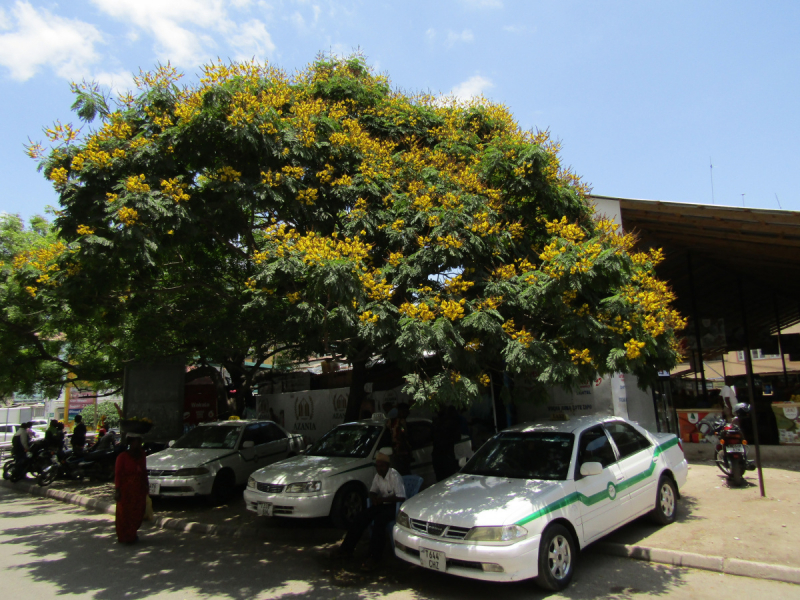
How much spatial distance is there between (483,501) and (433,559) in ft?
2.49

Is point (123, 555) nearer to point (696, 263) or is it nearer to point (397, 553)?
point (397, 553)

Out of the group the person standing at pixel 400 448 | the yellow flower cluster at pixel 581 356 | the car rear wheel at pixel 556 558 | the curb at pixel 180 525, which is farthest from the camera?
the person standing at pixel 400 448

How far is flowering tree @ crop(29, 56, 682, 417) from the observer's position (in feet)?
21.5

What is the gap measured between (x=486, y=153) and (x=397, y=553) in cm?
585

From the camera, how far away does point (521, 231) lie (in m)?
8.04

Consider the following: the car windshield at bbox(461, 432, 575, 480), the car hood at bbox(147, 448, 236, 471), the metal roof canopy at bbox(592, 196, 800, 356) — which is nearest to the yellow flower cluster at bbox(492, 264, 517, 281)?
the car windshield at bbox(461, 432, 575, 480)

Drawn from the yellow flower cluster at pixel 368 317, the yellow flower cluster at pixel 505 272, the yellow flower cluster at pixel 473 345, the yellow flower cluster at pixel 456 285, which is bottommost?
the yellow flower cluster at pixel 473 345

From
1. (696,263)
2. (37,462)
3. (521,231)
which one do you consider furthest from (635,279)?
(37,462)

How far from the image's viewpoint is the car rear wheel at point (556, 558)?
516 cm

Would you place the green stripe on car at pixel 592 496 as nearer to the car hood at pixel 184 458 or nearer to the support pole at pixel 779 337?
the car hood at pixel 184 458

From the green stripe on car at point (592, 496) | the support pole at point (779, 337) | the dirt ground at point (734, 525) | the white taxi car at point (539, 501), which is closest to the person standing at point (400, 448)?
the white taxi car at point (539, 501)

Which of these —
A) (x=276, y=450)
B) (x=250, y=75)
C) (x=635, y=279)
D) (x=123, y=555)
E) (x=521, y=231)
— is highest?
(x=250, y=75)

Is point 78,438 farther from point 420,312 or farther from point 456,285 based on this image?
point 456,285

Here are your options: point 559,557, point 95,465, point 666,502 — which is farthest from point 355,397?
point 559,557
